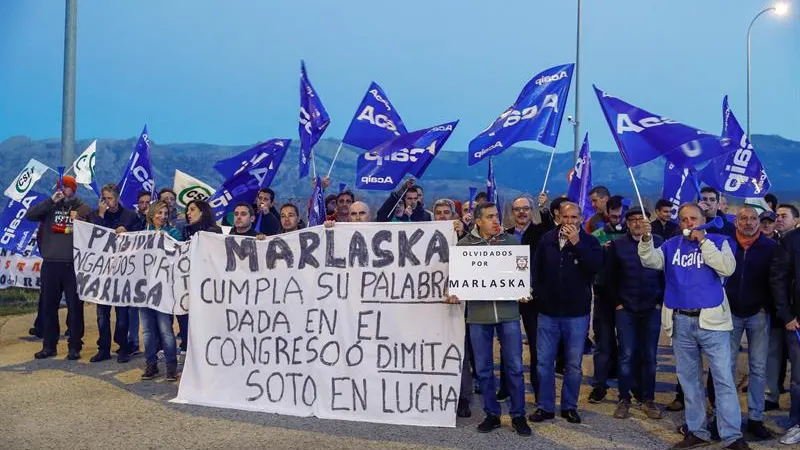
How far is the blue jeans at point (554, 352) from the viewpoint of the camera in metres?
6.76

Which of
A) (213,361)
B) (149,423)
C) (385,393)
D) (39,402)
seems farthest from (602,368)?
(39,402)

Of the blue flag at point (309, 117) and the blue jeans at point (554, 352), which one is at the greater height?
the blue flag at point (309, 117)

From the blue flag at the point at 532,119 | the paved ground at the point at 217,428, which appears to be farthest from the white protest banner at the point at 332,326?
the blue flag at the point at 532,119

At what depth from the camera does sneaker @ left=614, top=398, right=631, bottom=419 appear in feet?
23.1

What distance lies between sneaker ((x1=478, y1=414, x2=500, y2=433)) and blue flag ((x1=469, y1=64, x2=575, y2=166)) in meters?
3.07

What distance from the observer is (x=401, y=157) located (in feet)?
29.8

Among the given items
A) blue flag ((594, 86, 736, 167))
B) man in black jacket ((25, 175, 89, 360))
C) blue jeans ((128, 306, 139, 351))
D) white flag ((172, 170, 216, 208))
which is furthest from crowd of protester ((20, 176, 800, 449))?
white flag ((172, 170, 216, 208))

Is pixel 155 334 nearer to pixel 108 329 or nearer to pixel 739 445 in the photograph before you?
pixel 108 329

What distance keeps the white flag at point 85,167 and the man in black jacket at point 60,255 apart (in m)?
1.97

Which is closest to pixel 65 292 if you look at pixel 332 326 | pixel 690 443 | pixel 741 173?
pixel 332 326

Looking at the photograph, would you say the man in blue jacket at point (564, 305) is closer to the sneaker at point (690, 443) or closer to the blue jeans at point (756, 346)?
the sneaker at point (690, 443)

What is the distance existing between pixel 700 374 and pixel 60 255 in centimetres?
770

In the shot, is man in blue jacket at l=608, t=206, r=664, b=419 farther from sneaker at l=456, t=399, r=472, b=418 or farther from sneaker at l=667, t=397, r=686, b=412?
sneaker at l=456, t=399, r=472, b=418

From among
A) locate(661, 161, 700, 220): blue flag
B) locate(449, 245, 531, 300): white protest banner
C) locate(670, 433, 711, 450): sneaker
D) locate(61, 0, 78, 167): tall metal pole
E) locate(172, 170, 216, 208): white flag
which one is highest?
locate(61, 0, 78, 167): tall metal pole
